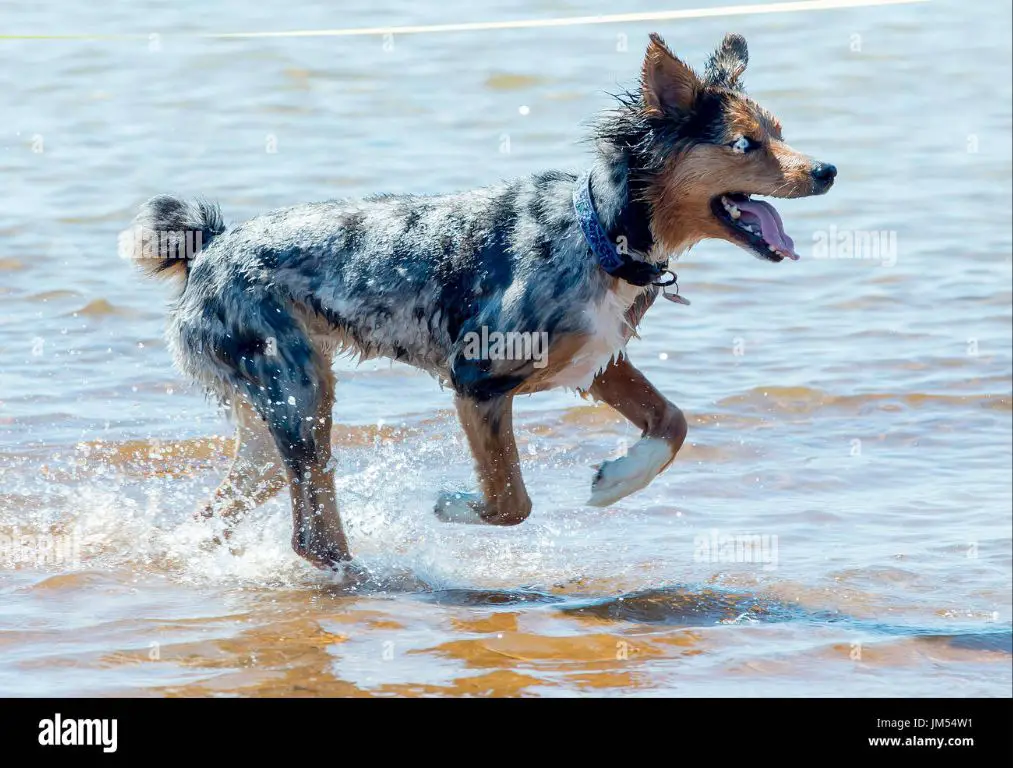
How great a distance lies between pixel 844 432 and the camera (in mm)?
7848

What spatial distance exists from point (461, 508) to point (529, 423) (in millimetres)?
2253

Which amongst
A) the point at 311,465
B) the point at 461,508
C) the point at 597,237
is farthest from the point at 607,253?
the point at 311,465

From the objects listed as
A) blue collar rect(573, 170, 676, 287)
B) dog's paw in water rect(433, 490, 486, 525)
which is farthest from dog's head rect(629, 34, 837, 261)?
dog's paw in water rect(433, 490, 486, 525)

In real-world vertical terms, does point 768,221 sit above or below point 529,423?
above

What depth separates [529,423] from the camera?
805cm

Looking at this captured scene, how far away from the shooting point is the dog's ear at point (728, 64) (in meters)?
5.61

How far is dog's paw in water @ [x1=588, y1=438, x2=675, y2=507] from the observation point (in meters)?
5.88

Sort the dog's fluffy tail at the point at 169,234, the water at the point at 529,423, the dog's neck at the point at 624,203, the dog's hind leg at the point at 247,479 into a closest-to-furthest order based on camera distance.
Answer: the water at the point at 529,423 → the dog's neck at the point at 624,203 → the dog's fluffy tail at the point at 169,234 → the dog's hind leg at the point at 247,479

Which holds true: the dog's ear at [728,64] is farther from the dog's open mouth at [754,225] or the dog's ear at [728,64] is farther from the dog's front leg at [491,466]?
the dog's front leg at [491,466]

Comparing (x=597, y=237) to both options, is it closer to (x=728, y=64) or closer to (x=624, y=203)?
(x=624, y=203)

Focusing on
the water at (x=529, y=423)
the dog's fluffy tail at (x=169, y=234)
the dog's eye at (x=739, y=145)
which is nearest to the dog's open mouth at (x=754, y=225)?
the dog's eye at (x=739, y=145)

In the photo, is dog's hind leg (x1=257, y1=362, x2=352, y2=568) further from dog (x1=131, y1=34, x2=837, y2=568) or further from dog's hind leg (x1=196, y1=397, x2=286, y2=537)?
dog's hind leg (x1=196, y1=397, x2=286, y2=537)

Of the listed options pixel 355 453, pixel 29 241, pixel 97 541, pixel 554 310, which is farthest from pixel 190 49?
pixel 554 310

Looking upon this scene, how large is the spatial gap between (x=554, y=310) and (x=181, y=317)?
160 centimetres
